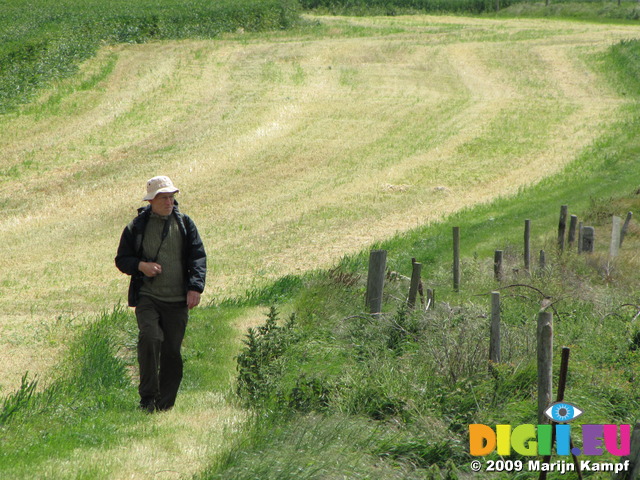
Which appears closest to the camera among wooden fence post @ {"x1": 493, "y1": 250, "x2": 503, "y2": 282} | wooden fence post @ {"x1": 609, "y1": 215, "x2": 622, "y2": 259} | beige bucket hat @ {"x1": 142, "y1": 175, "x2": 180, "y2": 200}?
beige bucket hat @ {"x1": 142, "y1": 175, "x2": 180, "y2": 200}

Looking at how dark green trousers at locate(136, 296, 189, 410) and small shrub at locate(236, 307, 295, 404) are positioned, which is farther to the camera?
small shrub at locate(236, 307, 295, 404)

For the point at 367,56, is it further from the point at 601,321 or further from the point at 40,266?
the point at 601,321

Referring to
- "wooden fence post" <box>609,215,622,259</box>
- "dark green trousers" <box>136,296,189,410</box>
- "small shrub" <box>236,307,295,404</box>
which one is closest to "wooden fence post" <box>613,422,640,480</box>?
"small shrub" <box>236,307,295,404</box>

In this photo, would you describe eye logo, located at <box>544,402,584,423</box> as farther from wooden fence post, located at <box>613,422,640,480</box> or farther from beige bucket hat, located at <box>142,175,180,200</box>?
beige bucket hat, located at <box>142,175,180,200</box>

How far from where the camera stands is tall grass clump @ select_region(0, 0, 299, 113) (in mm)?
28752

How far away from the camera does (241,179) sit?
71.1 ft

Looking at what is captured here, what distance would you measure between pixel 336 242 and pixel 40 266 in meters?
5.21

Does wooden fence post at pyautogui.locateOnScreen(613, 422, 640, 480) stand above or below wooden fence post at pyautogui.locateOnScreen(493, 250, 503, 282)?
above

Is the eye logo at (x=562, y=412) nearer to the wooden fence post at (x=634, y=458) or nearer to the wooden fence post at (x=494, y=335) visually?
the wooden fence post at (x=634, y=458)

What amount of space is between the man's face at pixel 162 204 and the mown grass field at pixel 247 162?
1612mm

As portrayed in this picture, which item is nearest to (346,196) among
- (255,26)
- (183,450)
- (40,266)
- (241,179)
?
(241,179)

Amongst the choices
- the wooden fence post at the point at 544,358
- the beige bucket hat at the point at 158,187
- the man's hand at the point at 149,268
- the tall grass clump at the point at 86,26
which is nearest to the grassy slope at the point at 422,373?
the wooden fence post at the point at 544,358

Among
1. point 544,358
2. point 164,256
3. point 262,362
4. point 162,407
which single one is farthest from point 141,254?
point 544,358

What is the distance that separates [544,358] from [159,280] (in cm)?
323
